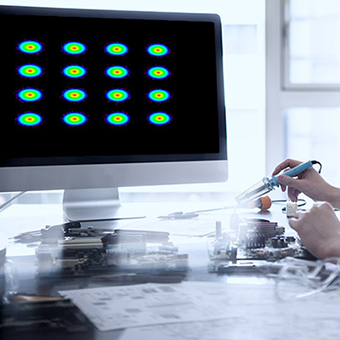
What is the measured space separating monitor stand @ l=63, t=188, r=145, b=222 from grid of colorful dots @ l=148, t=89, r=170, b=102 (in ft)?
0.96

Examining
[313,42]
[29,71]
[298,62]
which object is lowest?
[29,71]

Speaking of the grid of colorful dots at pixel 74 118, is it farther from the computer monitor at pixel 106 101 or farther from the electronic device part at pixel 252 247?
the electronic device part at pixel 252 247

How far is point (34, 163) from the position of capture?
1251mm

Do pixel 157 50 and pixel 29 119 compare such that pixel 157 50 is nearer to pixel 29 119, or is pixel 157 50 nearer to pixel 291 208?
pixel 29 119

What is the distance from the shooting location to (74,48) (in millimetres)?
1301

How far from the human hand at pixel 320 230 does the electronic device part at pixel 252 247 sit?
0.03 m

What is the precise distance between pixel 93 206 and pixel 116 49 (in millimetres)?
424

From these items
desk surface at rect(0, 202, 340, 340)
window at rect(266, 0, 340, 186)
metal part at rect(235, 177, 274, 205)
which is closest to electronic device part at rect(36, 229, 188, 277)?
desk surface at rect(0, 202, 340, 340)

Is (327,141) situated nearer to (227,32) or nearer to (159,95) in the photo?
(227,32)

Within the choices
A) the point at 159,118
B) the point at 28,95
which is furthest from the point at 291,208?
the point at 28,95

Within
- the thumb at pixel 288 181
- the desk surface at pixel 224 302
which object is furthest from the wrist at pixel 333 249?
the thumb at pixel 288 181

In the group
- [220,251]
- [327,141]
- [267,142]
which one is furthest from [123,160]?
[327,141]

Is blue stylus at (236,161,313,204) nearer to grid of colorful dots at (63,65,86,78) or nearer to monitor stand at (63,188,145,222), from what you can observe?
monitor stand at (63,188,145,222)

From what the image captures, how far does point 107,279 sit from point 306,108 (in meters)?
2.49
